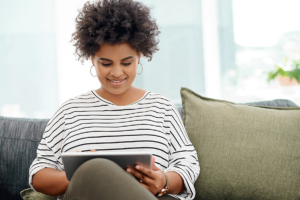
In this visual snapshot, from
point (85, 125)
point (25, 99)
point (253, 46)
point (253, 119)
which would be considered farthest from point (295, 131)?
point (25, 99)

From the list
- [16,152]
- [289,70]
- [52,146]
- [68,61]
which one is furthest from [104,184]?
[289,70]

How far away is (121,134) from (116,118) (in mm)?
77

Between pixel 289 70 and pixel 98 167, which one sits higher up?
pixel 289 70

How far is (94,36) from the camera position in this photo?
1.10 metres

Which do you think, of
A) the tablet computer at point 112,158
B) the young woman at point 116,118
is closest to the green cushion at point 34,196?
the young woman at point 116,118

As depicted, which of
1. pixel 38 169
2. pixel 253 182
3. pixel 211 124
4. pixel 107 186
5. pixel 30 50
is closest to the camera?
pixel 107 186

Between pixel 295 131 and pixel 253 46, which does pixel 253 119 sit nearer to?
pixel 295 131

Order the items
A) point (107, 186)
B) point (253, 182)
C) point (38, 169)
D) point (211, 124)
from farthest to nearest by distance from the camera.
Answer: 1. point (211, 124)
2. point (253, 182)
3. point (38, 169)
4. point (107, 186)

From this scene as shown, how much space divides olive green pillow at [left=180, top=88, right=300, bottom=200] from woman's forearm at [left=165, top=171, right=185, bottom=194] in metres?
0.16

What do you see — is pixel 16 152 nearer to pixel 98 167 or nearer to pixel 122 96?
pixel 122 96

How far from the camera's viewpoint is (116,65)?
106 cm

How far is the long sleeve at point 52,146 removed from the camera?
1062 millimetres

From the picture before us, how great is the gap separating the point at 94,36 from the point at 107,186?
61 centimetres

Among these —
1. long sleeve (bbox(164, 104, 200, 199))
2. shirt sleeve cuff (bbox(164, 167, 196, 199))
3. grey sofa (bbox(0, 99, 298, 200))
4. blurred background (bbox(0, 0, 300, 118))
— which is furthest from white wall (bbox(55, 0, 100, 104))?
shirt sleeve cuff (bbox(164, 167, 196, 199))
